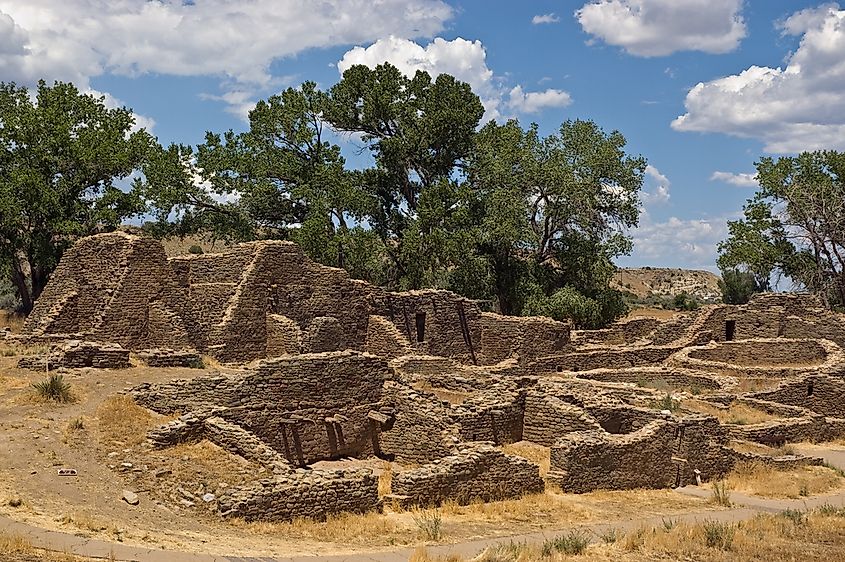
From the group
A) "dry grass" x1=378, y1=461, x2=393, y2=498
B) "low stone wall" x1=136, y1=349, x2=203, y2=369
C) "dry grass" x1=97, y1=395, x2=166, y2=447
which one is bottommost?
"dry grass" x1=378, y1=461, x2=393, y2=498

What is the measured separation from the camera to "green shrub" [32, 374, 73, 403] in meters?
16.0

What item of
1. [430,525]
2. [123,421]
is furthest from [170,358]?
[430,525]

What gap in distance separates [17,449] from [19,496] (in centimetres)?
208

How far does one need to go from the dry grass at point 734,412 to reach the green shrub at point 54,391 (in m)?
14.7

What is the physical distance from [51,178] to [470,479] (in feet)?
71.2

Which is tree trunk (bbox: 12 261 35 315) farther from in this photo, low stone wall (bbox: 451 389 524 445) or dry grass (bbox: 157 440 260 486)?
low stone wall (bbox: 451 389 524 445)

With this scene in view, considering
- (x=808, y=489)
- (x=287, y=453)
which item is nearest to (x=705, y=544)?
→ (x=808, y=489)

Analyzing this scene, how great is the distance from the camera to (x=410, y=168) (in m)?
43.3

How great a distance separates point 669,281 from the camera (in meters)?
114

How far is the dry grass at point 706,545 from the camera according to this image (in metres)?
11.8

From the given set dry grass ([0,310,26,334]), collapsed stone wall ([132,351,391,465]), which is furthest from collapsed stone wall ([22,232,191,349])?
dry grass ([0,310,26,334])

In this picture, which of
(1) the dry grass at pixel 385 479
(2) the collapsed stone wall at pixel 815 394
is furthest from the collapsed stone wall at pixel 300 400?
(2) the collapsed stone wall at pixel 815 394

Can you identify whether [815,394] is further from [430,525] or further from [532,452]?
[430,525]

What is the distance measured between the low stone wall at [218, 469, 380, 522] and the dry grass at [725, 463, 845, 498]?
8.64 meters
